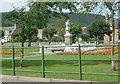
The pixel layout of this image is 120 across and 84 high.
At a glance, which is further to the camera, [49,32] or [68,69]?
[49,32]

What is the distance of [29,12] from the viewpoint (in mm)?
15602

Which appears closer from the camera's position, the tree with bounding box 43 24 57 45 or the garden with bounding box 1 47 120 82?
the garden with bounding box 1 47 120 82

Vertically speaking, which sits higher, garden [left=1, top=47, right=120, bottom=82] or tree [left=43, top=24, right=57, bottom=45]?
tree [left=43, top=24, right=57, bottom=45]

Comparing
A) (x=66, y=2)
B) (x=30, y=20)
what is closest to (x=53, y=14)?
(x=30, y=20)

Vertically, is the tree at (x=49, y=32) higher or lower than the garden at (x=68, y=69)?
higher

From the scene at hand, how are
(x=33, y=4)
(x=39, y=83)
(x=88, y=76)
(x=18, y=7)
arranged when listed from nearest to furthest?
(x=39, y=83) → (x=88, y=76) → (x=33, y=4) → (x=18, y=7)

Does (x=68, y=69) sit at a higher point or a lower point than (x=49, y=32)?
lower

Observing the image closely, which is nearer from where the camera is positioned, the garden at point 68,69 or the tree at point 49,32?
the garden at point 68,69

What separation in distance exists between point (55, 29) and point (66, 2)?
60.4 meters

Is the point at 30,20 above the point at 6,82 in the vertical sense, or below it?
above

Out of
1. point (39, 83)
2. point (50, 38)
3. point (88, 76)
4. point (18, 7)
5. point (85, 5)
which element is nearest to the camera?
point (39, 83)

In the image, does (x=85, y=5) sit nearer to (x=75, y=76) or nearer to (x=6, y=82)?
(x=75, y=76)

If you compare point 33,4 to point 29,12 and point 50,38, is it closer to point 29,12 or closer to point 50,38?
point 29,12

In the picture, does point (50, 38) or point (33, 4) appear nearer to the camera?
point (33, 4)
